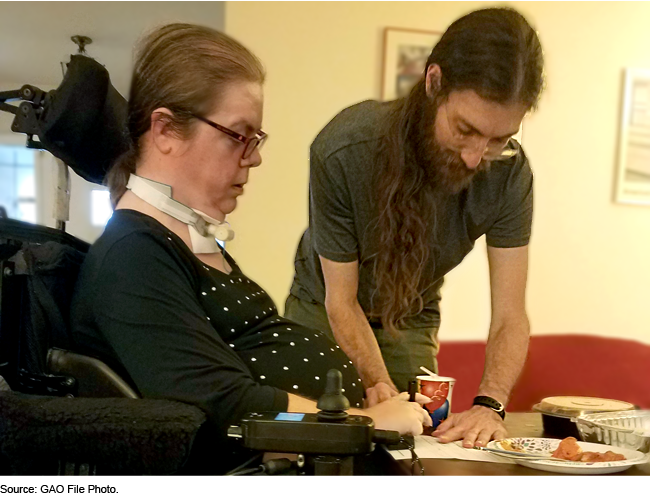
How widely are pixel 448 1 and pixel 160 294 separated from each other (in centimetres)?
101

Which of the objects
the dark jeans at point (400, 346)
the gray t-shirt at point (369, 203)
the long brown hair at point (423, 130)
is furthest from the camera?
the dark jeans at point (400, 346)

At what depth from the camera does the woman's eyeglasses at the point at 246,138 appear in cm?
93

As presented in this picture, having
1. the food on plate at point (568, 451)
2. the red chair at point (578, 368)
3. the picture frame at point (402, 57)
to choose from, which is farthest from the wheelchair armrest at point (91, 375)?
the picture frame at point (402, 57)

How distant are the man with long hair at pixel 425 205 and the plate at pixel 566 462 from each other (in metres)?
0.12

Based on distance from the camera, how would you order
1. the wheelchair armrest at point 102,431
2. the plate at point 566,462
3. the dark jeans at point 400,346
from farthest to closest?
the dark jeans at point 400,346 < the plate at point 566,462 < the wheelchair armrest at point 102,431

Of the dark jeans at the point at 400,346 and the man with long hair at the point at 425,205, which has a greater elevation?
the man with long hair at the point at 425,205

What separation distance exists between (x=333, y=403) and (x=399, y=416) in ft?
0.69

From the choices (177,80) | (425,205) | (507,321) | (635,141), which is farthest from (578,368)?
(177,80)

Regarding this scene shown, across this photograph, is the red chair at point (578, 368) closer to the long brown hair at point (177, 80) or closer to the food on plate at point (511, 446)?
the food on plate at point (511, 446)

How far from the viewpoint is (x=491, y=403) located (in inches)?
Result: 42.4

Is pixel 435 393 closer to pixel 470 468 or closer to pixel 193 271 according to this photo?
pixel 470 468

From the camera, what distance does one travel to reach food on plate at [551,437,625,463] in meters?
0.85

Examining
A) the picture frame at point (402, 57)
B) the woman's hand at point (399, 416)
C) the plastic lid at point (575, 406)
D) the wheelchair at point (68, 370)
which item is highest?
the picture frame at point (402, 57)
